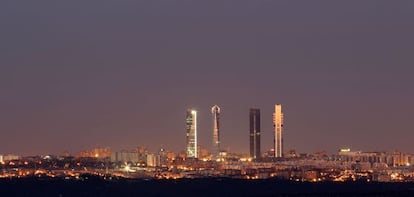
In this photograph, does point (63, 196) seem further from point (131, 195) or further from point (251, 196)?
point (251, 196)

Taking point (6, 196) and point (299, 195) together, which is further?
point (6, 196)

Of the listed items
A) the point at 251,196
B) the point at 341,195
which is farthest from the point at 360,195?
the point at 251,196

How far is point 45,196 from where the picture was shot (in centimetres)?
19912

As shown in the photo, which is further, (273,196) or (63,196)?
(63,196)

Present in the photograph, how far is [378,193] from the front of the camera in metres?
182

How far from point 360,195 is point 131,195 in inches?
1244

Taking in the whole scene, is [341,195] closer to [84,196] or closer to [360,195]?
[360,195]

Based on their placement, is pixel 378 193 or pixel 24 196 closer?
pixel 378 193

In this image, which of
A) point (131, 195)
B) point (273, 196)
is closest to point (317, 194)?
point (273, 196)

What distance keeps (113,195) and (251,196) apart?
56.3 ft

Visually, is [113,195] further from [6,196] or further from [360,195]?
[360,195]

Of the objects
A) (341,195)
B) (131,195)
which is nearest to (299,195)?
(341,195)

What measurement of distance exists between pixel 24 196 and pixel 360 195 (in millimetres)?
39671

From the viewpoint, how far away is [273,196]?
7259 inches
